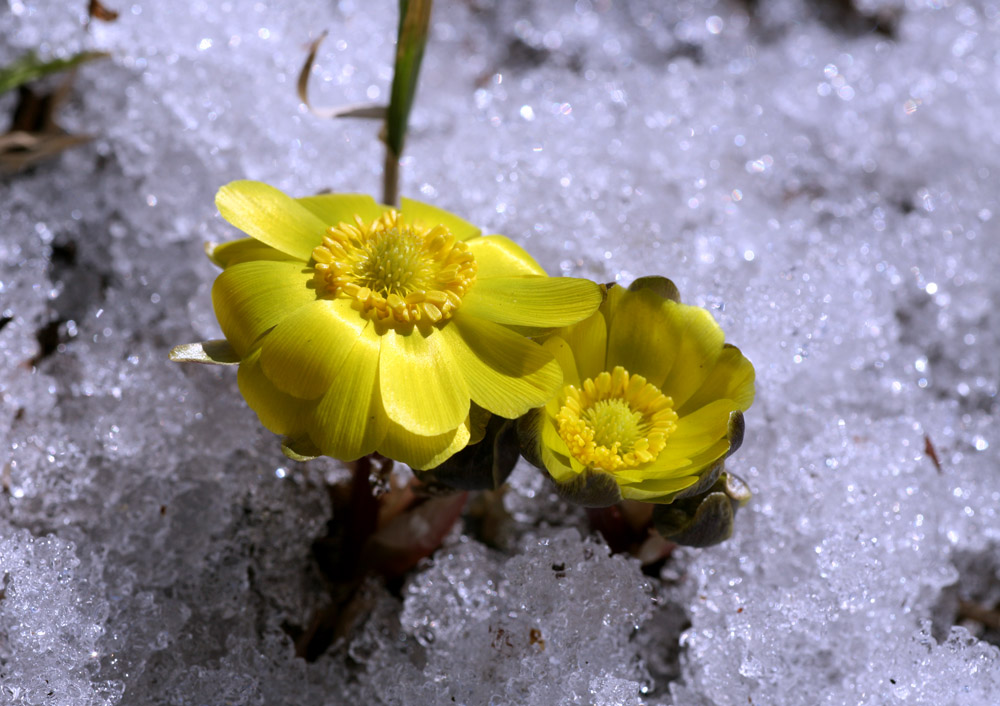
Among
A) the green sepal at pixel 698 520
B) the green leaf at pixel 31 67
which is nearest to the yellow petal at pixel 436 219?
the green sepal at pixel 698 520

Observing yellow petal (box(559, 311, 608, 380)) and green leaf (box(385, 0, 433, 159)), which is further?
green leaf (box(385, 0, 433, 159))

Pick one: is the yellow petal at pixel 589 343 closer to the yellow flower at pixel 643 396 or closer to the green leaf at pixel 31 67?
the yellow flower at pixel 643 396

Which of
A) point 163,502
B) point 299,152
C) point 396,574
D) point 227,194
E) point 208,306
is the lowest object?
point 396,574

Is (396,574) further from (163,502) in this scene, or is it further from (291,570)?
(163,502)

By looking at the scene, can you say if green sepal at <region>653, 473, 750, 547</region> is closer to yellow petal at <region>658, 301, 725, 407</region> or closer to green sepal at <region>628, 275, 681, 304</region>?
yellow petal at <region>658, 301, 725, 407</region>

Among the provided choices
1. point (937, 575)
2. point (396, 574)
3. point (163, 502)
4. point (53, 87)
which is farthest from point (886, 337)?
point (53, 87)

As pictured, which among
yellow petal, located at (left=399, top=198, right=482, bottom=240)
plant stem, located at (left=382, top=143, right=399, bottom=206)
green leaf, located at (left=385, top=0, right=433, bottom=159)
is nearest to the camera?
yellow petal, located at (left=399, top=198, right=482, bottom=240)

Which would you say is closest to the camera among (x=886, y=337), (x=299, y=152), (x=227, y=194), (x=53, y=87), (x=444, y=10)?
(x=227, y=194)

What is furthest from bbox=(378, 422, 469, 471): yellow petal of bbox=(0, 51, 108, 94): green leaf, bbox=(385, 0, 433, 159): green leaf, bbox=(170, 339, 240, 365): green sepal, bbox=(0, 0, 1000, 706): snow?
bbox=(0, 51, 108, 94): green leaf
